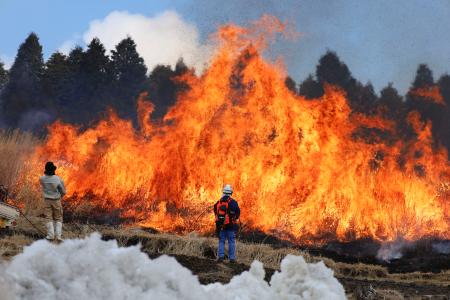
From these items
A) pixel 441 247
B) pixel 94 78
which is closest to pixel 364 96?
pixel 441 247

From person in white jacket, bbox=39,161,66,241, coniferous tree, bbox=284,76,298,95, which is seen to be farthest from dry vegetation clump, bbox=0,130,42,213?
coniferous tree, bbox=284,76,298,95

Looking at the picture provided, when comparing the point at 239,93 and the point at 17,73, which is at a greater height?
the point at 17,73

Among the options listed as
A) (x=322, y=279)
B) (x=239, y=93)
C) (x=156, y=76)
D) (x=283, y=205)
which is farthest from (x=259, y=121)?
(x=156, y=76)

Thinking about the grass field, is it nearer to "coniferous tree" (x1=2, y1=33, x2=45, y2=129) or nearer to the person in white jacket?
the person in white jacket

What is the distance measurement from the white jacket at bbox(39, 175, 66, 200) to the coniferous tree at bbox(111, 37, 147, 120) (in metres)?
35.0

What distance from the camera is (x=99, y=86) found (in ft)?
171

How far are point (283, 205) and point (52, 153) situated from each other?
11966 millimetres

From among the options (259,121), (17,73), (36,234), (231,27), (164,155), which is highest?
(17,73)

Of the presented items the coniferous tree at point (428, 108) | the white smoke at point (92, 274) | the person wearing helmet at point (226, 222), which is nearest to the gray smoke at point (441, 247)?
the person wearing helmet at point (226, 222)

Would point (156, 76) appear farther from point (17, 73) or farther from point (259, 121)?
point (259, 121)

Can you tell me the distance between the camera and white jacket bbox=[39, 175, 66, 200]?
47.4 ft

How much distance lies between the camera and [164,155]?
2539 cm

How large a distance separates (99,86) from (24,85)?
6985 mm

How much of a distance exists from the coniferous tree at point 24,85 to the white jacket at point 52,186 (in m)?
36.3
